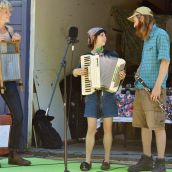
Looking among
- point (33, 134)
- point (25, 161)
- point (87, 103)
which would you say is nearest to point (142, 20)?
point (87, 103)

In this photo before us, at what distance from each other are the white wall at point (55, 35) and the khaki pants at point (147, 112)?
2.27 meters

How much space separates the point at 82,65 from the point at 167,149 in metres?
2.49

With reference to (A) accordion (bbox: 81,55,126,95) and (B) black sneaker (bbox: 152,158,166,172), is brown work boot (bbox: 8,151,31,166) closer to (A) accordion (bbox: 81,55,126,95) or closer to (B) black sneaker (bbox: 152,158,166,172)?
(A) accordion (bbox: 81,55,126,95)

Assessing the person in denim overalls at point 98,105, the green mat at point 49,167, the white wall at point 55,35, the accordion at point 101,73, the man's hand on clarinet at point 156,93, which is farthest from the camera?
the white wall at point 55,35

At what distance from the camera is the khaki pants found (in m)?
5.51

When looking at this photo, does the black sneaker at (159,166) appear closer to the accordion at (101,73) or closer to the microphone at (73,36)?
the accordion at (101,73)

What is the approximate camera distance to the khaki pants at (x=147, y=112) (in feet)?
18.1

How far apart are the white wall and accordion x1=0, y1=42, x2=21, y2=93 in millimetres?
1377

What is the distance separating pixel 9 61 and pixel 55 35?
2.32 m

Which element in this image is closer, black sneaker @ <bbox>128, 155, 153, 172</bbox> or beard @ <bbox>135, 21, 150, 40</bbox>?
beard @ <bbox>135, 21, 150, 40</bbox>

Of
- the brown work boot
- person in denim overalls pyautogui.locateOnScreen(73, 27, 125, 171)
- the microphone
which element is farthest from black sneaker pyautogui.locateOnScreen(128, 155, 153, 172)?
the microphone

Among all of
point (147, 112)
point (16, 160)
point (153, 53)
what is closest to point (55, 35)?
point (16, 160)

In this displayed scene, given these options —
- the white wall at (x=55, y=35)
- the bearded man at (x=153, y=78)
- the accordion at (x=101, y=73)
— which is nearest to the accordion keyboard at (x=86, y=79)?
the accordion at (x=101, y=73)

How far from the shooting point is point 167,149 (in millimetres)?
7648
